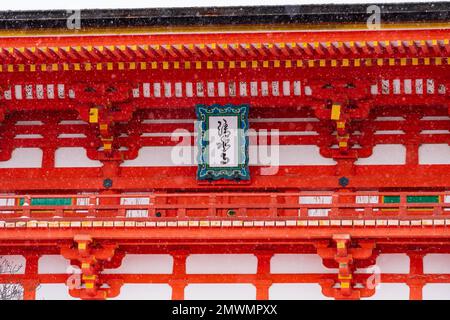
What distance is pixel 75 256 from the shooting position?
2525 centimetres

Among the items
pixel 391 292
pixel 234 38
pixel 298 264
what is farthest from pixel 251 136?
pixel 391 292

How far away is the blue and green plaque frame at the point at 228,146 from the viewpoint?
2603 centimetres

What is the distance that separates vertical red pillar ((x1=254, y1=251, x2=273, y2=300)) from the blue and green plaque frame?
5.06 feet

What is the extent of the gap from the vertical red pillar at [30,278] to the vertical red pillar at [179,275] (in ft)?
8.17

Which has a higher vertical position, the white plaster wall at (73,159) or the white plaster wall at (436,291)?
the white plaster wall at (73,159)

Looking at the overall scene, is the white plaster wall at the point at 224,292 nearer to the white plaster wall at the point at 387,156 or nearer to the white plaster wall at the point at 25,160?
the white plaster wall at the point at 387,156

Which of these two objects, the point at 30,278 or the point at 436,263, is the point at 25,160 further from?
the point at 436,263

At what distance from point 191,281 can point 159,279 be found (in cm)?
60

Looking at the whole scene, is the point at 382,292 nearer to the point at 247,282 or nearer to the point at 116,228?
the point at 247,282

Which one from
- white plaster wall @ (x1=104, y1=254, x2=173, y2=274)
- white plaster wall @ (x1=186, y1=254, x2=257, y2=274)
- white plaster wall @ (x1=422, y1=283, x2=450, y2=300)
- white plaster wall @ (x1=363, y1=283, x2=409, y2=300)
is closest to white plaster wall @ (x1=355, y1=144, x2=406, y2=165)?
white plaster wall @ (x1=363, y1=283, x2=409, y2=300)

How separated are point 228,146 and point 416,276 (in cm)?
415

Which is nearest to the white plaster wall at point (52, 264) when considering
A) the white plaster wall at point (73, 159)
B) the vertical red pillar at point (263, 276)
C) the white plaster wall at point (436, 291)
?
the white plaster wall at point (73, 159)

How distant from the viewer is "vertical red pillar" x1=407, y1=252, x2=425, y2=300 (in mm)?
25156

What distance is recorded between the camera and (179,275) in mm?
25578
